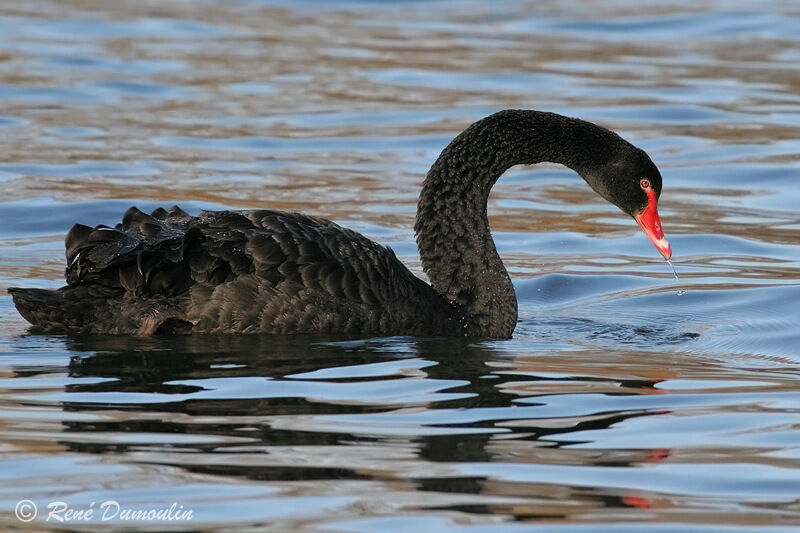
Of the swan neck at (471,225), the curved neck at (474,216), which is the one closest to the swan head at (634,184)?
the curved neck at (474,216)

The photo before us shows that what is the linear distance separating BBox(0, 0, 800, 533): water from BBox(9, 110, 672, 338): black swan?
146mm

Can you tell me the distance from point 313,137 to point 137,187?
2.89m

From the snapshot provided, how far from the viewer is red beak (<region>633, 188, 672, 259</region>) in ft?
30.2

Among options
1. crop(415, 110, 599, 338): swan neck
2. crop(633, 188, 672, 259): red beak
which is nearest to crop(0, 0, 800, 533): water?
crop(415, 110, 599, 338): swan neck

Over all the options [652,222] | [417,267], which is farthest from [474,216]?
[417,267]

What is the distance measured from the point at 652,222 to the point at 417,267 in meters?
2.09

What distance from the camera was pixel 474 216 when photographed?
8930 mm

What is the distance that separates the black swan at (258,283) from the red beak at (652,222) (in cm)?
102

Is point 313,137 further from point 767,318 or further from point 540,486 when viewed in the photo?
point 540,486

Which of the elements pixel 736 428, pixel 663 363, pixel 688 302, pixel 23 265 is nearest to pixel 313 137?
pixel 23 265

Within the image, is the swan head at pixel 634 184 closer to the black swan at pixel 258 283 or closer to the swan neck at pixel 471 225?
the swan neck at pixel 471 225

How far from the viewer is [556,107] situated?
16.5 m

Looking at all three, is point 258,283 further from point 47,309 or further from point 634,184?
point 634,184

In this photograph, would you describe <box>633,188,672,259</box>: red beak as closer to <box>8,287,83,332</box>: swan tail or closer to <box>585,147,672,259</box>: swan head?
<box>585,147,672,259</box>: swan head
